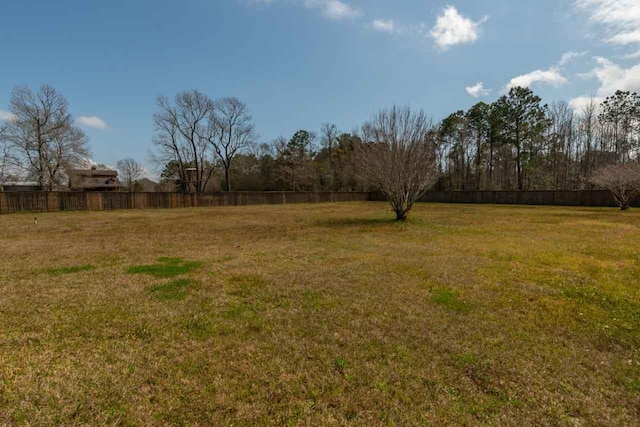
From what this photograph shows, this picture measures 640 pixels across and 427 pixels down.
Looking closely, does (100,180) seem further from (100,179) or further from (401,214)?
(401,214)

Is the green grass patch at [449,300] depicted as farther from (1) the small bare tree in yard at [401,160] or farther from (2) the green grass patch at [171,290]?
(1) the small bare tree in yard at [401,160]

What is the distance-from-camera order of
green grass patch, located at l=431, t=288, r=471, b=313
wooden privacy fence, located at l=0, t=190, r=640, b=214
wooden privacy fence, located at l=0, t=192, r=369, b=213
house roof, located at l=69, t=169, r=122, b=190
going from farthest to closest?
house roof, located at l=69, t=169, r=122, b=190 → wooden privacy fence, located at l=0, t=190, r=640, b=214 → wooden privacy fence, located at l=0, t=192, r=369, b=213 → green grass patch, located at l=431, t=288, r=471, b=313

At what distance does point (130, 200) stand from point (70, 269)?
67.0 feet

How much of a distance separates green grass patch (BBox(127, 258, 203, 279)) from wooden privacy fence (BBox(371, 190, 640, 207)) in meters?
30.8

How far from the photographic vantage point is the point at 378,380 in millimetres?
2275

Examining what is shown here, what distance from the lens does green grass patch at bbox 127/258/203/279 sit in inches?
201

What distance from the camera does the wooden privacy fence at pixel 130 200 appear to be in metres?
18.4

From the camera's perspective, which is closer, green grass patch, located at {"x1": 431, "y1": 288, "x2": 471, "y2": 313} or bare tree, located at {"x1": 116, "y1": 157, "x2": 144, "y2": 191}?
green grass patch, located at {"x1": 431, "y1": 288, "x2": 471, "y2": 313}

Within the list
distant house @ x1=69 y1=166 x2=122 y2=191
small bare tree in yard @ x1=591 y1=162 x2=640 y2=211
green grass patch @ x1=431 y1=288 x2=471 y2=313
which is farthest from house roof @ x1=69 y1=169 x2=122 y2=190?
small bare tree in yard @ x1=591 y1=162 x2=640 y2=211

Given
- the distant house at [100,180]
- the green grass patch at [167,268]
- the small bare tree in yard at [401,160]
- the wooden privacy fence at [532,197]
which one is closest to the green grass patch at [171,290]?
the green grass patch at [167,268]

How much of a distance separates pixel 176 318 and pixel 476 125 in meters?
40.7

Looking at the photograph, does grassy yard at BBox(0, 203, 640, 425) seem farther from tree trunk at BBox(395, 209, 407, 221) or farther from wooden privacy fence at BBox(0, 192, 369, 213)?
wooden privacy fence at BBox(0, 192, 369, 213)

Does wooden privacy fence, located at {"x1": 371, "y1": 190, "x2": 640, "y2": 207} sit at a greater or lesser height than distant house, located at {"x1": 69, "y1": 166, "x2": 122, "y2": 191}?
lesser

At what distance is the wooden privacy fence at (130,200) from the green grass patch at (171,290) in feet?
70.1
